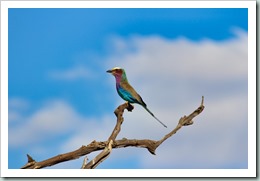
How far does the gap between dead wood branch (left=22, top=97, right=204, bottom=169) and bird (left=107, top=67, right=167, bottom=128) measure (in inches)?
3.3

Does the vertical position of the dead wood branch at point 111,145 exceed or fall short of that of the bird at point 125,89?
it falls short

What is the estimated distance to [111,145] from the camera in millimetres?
3225

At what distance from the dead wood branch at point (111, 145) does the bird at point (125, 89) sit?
9 centimetres

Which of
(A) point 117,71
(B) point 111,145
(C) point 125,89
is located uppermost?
(A) point 117,71

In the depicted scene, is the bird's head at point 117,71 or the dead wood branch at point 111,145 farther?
the bird's head at point 117,71

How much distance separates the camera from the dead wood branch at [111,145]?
3148 millimetres

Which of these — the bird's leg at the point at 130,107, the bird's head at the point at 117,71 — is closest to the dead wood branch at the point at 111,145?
the bird's leg at the point at 130,107

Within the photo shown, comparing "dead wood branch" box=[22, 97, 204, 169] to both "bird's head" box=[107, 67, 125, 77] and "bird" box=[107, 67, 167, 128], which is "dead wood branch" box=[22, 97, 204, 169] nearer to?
"bird" box=[107, 67, 167, 128]

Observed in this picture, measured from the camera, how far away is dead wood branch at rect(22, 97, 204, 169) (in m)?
3.15

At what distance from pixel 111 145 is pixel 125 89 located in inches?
15.0

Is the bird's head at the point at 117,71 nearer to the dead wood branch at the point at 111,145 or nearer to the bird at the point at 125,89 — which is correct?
the bird at the point at 125,89

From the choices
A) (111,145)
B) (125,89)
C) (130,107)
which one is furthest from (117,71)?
(111,145)

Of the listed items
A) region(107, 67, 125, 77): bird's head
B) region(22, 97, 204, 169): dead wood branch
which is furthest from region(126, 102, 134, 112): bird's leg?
region(107, 67, 125, 77): bird's head

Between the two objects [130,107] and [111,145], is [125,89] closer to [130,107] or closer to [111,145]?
[130,107]
